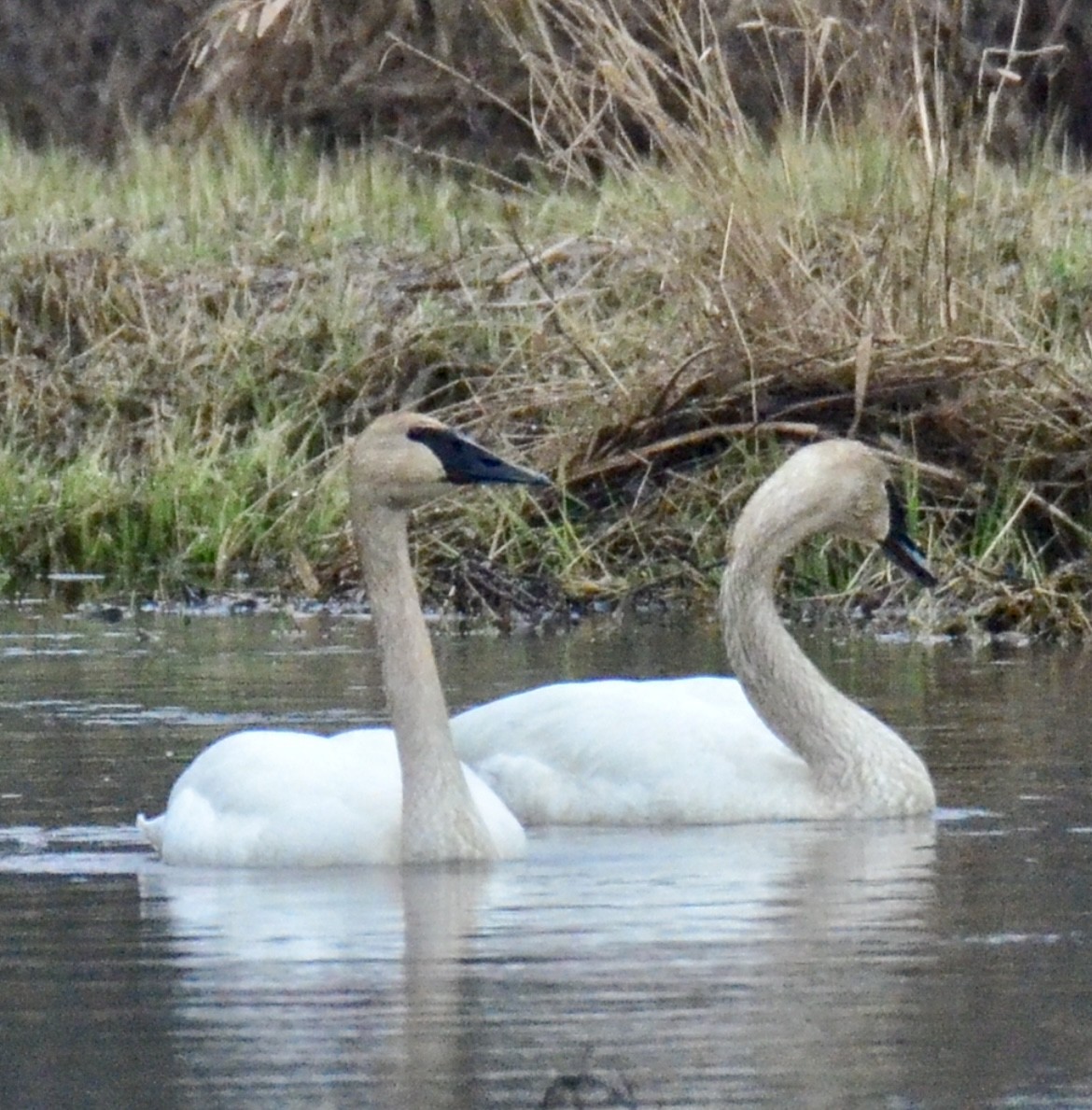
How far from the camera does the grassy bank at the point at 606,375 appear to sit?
39.7 feet

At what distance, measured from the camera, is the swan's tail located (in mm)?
7121

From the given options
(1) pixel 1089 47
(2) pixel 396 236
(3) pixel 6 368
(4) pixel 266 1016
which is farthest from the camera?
(1) pixel 1089 47

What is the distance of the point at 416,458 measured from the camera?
23.5 feet

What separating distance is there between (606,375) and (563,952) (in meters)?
7.18

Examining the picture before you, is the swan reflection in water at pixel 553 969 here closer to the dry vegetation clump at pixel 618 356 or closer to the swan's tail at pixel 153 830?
the swan's tail at pixel 153 830

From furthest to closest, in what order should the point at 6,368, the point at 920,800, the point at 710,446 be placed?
the point at 6,368
the point at 710,446
the point at 920,800

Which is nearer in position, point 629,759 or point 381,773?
point 381,773

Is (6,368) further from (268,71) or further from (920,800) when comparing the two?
(920,800)

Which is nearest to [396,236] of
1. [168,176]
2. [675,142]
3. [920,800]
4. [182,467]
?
[168,176]

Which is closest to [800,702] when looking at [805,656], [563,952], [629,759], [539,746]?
[805,656]

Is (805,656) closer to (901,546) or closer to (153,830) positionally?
(901,546)

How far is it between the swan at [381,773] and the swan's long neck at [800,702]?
37.7 inches

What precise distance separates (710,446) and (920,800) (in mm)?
4982

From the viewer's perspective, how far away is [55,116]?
22.4 metres
